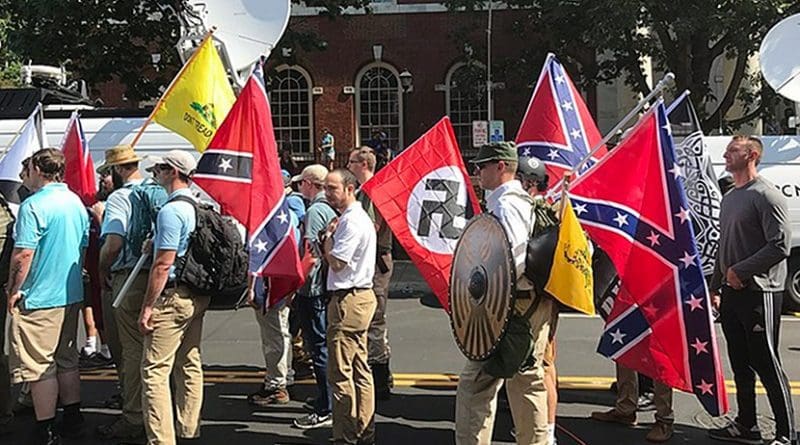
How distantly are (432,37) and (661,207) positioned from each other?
20.1m

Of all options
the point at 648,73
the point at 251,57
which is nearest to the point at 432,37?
the point at 648,73

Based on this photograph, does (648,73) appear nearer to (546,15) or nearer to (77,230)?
(546,15)

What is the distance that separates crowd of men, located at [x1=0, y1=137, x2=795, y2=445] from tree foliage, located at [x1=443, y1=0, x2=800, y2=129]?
10.8 metres

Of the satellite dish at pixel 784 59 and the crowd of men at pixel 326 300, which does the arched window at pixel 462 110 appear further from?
the crowd of men at pixel 326 300

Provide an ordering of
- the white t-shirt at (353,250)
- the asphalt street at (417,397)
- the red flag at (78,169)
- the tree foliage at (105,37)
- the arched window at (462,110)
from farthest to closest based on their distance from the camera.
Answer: the arched window at (462,110) → the tree foliage at (105,37) → the red flag at (78,169) → the asphalt street at (417,397) → the white t-shirt at (353,250)

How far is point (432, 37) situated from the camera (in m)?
24.3

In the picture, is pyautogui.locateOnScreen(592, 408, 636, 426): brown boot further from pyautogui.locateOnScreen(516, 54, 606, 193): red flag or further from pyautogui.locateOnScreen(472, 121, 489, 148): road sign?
pyautogui.locateOnScreen(472, 121, 489, 148): road sign

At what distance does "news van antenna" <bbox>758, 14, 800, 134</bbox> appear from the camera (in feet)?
35.4

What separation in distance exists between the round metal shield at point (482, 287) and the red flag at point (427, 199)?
104 cm

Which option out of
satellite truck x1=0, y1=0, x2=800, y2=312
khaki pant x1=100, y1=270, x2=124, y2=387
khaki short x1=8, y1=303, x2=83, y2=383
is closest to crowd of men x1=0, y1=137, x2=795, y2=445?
khaki short x1=8, y1=303, x2=83, y2=383

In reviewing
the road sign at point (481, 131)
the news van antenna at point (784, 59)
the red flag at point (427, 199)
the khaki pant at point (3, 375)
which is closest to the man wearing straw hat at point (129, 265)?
the khaki pant at point (3, 375)

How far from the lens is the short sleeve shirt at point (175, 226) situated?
193 inches

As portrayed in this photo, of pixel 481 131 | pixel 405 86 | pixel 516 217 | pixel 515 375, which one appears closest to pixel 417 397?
pixel 515 375

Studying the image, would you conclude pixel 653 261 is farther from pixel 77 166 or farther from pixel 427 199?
pixel 77 166
